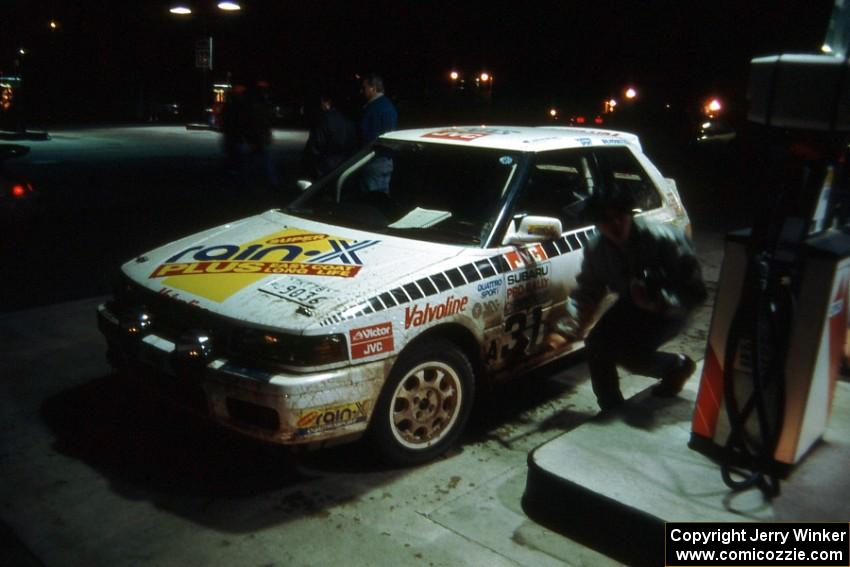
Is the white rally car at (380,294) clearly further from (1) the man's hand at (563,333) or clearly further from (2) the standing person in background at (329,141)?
(2) the standing person in background at (329,141)

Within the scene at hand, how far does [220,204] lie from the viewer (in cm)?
1199

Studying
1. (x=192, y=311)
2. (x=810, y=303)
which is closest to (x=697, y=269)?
(x=810, y=303)

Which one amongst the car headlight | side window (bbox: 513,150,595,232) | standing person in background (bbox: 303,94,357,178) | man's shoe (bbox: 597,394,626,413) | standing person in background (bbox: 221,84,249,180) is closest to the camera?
the car headlight

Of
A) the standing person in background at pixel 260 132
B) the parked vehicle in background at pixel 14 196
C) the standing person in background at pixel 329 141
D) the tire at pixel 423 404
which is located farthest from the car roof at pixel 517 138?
the standing person in background at pixel 260 132

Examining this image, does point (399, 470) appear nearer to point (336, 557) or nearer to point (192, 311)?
point (336, 557)

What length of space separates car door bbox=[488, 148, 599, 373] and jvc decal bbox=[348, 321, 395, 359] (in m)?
0.79

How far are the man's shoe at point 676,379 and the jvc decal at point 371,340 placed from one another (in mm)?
1703

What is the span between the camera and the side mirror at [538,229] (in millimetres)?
3986

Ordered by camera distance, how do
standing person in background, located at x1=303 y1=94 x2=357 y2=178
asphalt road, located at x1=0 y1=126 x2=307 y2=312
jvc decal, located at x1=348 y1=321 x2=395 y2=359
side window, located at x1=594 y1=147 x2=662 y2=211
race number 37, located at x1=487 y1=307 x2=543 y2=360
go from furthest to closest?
standing person in background, located at x1=303 y1=94 x2=357 y2=178, asphalt road, located at x1=0 y1=126 x2=307 y2=312, side window, located at x1=594 y1=147 x2=662 y2=211, race number 37, located at x1=487 y1=307 x2=543 y2=360, jvc decal, located at x1=348 y1=321 x2=395 y2=359

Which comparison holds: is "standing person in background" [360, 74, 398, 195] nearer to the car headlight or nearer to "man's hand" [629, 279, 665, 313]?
"man's hand" [629, 279, 665, 313]

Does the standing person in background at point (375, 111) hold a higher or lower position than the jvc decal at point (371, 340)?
higher

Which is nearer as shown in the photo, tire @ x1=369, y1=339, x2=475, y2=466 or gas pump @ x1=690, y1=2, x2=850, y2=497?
gas pump @ x1=690, y1=2, x2=850, y2=497

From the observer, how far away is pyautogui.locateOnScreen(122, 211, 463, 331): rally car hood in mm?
3414

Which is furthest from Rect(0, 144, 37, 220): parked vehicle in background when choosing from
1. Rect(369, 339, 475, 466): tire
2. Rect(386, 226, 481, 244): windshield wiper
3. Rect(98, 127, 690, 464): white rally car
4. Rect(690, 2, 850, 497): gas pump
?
Rect(690, 2, 850, 497): gas pump
